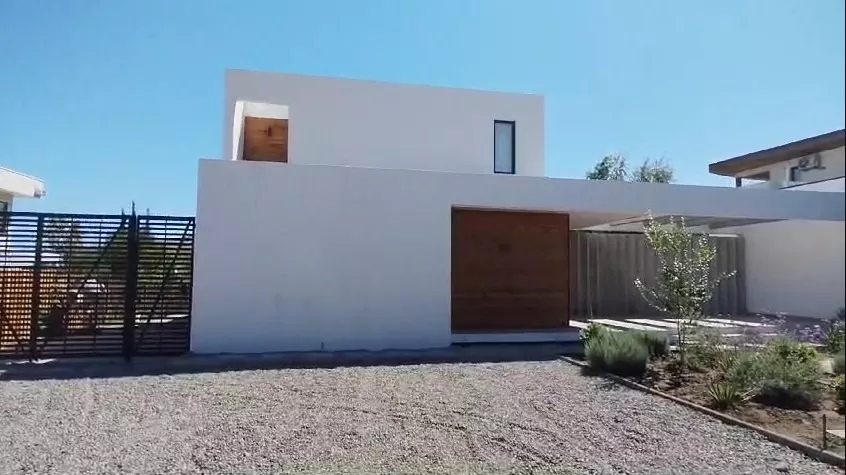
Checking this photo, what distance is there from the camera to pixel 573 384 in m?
8.42

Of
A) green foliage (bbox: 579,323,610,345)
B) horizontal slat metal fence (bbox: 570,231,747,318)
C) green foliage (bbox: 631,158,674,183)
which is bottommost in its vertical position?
green foliage (bbox: 579,323,610,345)

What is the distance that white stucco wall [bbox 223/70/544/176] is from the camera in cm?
1544

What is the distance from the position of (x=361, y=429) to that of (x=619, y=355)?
4.71m

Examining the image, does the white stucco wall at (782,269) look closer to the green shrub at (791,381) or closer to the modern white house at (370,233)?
the modern white house at (370,233)

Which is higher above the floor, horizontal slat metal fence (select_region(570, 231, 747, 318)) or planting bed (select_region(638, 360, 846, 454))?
horizontal slat metal fence (select_region(570, 231, 747, 318))

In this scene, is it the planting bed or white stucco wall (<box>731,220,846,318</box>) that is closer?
white stucco wall (<box>731,220,846,318</box>)

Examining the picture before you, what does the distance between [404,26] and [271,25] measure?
257 cm

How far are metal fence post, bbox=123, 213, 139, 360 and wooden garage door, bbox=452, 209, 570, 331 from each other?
21.8 feet

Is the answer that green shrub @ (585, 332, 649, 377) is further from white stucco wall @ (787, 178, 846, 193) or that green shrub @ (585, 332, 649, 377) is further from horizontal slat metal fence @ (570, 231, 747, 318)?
horizontal slat metal fence @ (570, 231, 747, 318)

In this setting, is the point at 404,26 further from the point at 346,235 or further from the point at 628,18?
the point at 628,18

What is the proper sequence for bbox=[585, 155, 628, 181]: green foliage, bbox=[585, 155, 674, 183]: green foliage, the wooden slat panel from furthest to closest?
bbox=[585, 155, 628, 181]: green foliage, bbox=[585, 155, 674, 183]: green foliage, the wooden slat panel

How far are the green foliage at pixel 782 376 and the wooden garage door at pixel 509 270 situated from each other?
20.6 ft

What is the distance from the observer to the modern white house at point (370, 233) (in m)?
10.6

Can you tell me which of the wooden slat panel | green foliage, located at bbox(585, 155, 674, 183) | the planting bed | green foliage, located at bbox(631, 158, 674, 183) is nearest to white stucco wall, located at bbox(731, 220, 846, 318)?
the planting bed
